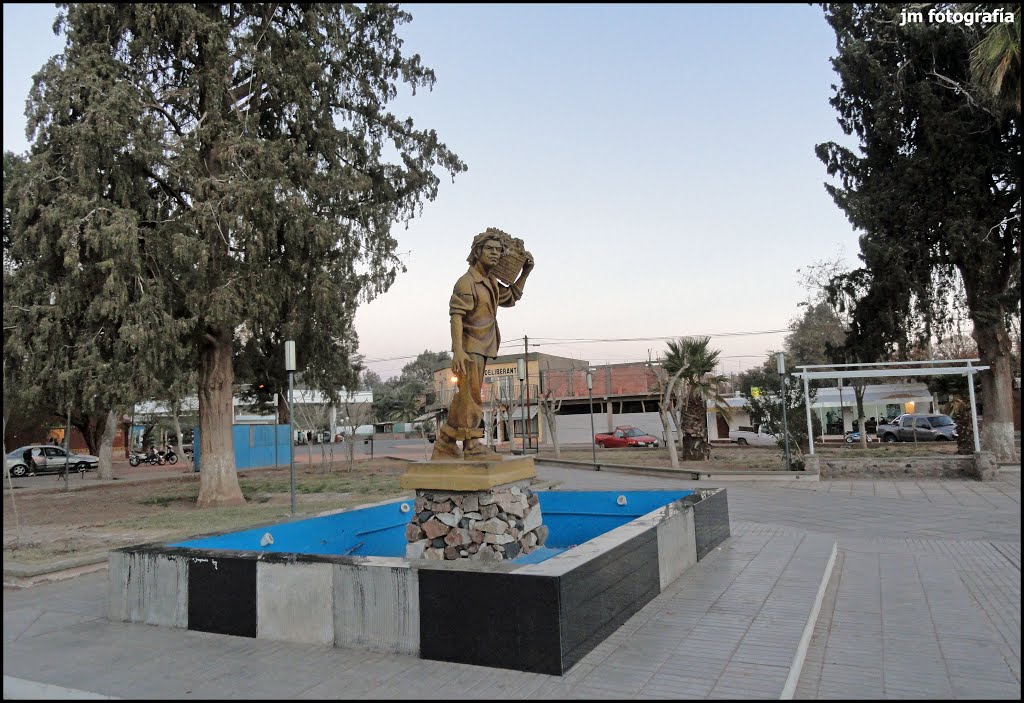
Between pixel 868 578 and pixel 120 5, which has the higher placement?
pixel 120 5

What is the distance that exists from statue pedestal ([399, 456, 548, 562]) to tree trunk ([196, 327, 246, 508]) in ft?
32.3

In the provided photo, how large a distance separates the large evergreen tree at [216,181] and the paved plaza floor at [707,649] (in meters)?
7.33

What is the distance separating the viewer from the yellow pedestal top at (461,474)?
6449 mm

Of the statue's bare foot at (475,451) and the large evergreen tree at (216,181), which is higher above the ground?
the large evergreen tree at (216,181)

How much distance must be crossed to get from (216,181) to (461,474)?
384 inches

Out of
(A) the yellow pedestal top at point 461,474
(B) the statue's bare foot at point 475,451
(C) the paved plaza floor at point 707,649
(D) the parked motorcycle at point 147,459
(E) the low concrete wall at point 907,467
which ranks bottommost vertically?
(D) the parked motorcycle at point 147,459

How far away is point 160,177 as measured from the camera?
47.3ft

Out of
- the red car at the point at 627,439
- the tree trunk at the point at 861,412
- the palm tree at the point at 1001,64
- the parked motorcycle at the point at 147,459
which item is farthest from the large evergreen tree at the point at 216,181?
the parked motorcycle at the point at 147,459

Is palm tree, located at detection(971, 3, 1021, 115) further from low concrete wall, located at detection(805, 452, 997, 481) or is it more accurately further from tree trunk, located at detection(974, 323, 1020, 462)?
tree trunk, located at detection(974, 323, 1020, 462)

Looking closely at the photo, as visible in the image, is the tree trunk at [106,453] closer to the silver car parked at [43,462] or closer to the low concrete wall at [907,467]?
the silver car parked at [43,462]

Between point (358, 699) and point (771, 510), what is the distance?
9.57 metres

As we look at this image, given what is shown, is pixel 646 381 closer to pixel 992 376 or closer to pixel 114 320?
pixel 992 376

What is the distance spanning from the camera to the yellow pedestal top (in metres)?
6.45

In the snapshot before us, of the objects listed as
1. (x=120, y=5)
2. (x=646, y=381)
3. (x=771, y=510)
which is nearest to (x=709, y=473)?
(x=771, y=510)
